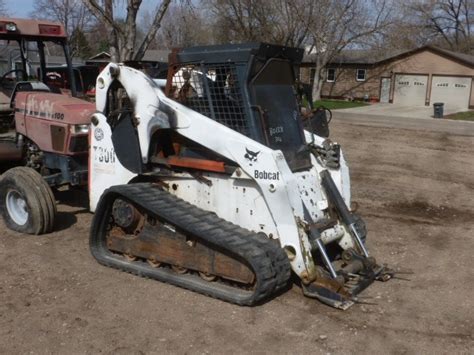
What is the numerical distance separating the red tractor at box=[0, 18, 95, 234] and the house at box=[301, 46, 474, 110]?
32.3m

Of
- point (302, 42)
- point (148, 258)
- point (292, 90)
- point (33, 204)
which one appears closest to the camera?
point (148, 258)

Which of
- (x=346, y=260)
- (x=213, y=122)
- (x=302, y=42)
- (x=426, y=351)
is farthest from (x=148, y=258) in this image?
(x=302, y=42)

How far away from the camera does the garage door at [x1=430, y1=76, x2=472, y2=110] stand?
35.8m

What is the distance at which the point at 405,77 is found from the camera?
127ft

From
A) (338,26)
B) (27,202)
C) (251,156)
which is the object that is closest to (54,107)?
(27,202)

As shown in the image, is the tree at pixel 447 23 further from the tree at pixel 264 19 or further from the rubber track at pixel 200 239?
the rubber track at pixel 200 239

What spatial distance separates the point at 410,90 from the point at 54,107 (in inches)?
1366

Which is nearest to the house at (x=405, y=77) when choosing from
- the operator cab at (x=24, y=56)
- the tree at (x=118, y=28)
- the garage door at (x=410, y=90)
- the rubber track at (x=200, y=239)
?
the garage door at (x=410, y=90)

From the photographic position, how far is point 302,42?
1435 inches

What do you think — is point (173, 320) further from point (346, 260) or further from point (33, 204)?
point (33, 204)

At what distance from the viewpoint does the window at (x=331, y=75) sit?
137 feet

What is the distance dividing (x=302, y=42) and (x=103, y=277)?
32.8 m

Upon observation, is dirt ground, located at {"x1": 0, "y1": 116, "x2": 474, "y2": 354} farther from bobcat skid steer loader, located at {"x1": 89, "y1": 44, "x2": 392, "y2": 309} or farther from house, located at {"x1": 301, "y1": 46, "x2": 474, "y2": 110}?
house, located at {"x1": 301, "y1": 46, "x2": 474, "y2": 110}

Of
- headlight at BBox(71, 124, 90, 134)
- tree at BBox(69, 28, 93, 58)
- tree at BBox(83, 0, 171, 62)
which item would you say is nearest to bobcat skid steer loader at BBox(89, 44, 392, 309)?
headlight at BBox(71, 124, 90, 134)
